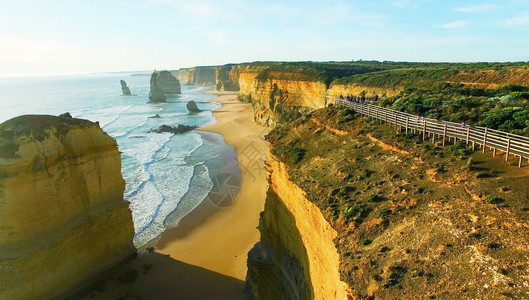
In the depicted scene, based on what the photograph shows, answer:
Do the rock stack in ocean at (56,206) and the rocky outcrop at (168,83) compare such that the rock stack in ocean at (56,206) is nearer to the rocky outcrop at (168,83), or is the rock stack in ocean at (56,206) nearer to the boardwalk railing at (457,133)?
the boardwalk railing at (457,133)

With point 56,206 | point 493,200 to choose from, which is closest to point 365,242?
point 493,200

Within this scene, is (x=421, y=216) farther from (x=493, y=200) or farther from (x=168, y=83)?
(x=168, y=83)

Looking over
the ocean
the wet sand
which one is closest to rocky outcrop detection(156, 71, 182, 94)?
the ocean

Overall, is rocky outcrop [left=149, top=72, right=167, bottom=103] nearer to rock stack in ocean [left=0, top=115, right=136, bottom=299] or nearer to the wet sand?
the wet sand

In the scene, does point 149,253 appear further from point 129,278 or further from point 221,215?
point 221,215

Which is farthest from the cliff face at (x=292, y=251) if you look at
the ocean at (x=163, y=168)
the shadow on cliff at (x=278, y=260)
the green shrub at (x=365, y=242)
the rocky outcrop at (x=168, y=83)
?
the rocky outcrop at (x=168, y=83)

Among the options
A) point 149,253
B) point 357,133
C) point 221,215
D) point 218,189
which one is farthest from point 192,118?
point 357,133

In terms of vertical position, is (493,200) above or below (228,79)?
below
